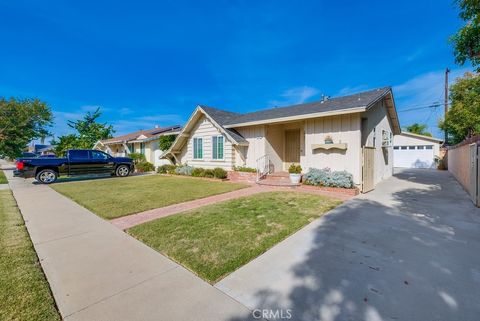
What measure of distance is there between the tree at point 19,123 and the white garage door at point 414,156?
139 ft

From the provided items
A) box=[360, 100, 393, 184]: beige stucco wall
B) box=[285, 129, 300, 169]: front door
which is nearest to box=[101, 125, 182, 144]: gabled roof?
box=[285, 129, 300, 169]: front door

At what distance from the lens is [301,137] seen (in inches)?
470

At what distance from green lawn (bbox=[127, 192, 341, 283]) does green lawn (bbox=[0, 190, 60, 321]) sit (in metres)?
1.48

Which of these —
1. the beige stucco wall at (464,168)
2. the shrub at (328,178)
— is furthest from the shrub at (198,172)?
the beige stucco wall at (464,168)

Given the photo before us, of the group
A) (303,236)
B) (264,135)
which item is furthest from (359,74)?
(303,236)

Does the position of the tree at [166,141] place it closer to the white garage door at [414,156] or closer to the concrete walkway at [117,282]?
the concrete walkway at [117,282]

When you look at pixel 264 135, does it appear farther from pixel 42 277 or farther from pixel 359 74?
pixel 359 74

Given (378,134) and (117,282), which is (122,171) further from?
(378,134)

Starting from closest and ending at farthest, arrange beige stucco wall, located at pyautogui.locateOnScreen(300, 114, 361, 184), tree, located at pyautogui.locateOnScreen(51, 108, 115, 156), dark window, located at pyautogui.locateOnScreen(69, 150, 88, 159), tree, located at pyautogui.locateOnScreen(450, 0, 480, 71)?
tree, located at pyautogui.locateOnScreen(450, 0, 480, 71) → beige stucco wall, located at pyautogui.locateOnScreen(300, 114, 361, 184) → dark window, located at pyautogui.locateOnScreen(69, 150, 88, 159) → tree, located at pyautogui.locateOnScreen(51, 108, 115, 156)

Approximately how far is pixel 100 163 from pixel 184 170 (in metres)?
5.37

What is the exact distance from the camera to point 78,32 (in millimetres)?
11617

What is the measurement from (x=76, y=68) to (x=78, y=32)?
21.3ft

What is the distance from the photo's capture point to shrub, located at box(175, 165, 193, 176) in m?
14.4

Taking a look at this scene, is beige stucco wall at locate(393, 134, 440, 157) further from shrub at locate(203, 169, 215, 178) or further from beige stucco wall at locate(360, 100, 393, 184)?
shrub at locate(203, 169, 215, 178)
